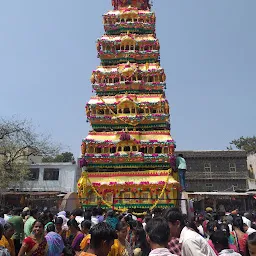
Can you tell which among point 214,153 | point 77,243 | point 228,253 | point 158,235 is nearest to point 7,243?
point 77,243

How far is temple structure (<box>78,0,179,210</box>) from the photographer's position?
72.0 feet

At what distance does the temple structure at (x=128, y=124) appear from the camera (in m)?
22.0

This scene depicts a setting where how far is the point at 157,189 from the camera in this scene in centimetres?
2183

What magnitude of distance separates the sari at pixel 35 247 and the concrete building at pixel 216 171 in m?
28.8

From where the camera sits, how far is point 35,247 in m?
4.76

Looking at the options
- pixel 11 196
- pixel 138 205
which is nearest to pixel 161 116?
pixel 138 205

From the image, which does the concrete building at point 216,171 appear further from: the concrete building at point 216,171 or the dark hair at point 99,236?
the dark hair at point 99,236

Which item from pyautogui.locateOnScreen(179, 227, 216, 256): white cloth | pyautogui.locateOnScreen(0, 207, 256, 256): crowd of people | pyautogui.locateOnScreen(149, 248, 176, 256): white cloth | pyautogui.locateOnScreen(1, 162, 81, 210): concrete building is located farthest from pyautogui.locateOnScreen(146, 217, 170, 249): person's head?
pyautogui.locateOnScreen(1, 162, 81, 210): concrete building

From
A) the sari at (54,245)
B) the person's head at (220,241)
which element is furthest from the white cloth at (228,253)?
the sari at (54,245)

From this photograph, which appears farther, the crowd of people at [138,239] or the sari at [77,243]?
the sari at [77,243]

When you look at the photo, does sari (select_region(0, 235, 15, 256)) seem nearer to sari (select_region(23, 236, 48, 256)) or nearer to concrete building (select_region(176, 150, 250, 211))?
sari (select_region(23, 236, 48, 256))

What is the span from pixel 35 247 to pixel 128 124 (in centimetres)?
2025

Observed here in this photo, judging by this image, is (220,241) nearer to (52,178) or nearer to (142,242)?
(142,242)

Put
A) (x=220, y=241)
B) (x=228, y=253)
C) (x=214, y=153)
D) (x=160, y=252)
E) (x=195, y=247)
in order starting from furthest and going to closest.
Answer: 1. (x=214, y=153)
2. (x=220, y=241)
3. (x=228, y=253)
4. (x=195, y=247)
5. (x=160, y=252)
